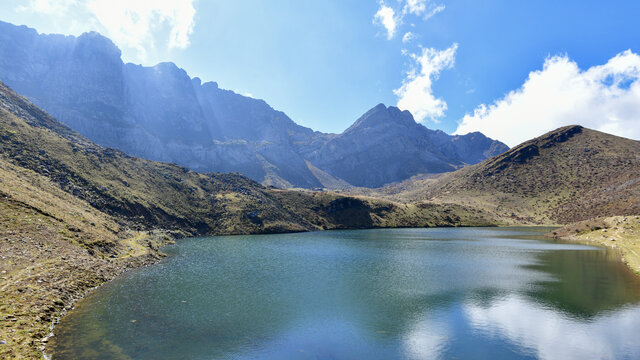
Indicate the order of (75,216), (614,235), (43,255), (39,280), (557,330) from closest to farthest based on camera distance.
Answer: (557,330) < (39,280) < (43,255) < (75,216) < (614,235)

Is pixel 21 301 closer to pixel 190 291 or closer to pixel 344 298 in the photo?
pixel 190 291

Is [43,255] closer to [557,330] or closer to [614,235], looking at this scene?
[557,330]

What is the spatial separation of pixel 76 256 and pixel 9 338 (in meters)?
33.8

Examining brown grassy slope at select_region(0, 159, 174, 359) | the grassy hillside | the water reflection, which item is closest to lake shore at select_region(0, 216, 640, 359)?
brown grassy slope at select_region(0, 159, 174, 359)

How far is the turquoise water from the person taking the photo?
32.3 m

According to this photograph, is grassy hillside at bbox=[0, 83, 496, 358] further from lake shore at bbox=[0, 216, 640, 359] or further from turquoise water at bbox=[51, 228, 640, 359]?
turquoise water at bbox=[51, 228, 640, 359]

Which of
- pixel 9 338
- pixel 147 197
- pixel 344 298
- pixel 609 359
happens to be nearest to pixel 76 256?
pixel 9 338

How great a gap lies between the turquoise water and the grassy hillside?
13.3 feet

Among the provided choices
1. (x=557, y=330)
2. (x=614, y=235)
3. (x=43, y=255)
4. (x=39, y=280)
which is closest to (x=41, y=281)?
(x=39, y=280)

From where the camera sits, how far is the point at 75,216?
76.6 metres

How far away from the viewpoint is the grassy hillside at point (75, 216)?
126 ft

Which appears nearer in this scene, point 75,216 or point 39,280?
point 39,280

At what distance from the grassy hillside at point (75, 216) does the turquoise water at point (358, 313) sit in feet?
13.3

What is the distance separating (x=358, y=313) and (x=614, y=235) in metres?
126
